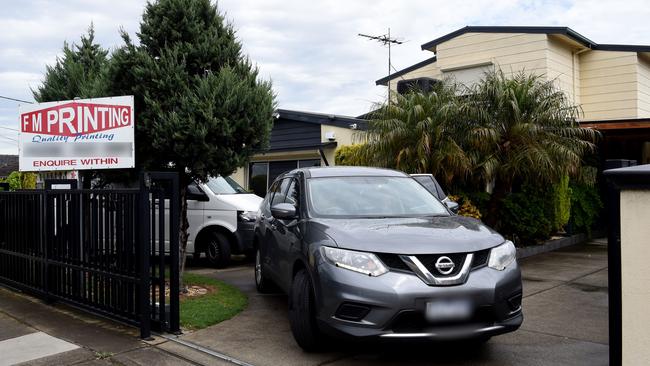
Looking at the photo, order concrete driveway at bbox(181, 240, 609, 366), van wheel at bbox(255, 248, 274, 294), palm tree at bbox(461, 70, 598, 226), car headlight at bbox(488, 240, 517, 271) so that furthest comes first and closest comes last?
palm tree at bbox(461, 70, 598, 226)
van wheel at bbox(255, 248, 274, 294)
concrete driveway at bbox(181, 240, 609, 366)
car headlight at bbox(488, 240, 517, 271)

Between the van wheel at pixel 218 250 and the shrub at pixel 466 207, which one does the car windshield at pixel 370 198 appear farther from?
the shrub at pixel 466 207

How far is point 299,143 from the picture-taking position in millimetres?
15484

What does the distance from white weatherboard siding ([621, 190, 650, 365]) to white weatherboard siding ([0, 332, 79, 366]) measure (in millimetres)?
4563

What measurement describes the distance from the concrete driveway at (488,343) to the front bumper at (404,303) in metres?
0.16

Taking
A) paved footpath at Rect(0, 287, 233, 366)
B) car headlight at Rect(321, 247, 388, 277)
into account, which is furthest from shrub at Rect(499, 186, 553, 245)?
paved footpath at Rect(0, 287, 233, 366)

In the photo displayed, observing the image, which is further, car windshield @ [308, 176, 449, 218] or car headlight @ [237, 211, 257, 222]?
car headlight @ [237, 211, 257, 222]

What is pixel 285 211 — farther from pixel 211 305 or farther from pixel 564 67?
pixel 564 67

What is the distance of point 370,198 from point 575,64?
12.7m

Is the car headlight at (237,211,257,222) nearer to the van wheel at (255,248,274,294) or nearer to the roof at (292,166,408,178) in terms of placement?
the van wheel at (255,248,274,294)

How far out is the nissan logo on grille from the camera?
4.12m

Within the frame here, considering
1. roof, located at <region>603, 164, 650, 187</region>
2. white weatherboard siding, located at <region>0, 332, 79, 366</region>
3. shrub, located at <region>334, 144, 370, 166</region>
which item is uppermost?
shrub, located at <region>334, 144, 370, 166</region>

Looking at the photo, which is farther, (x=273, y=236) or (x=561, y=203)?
(x=561, y=203)

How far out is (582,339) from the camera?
512 cm

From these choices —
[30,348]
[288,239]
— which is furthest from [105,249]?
[288,239]
